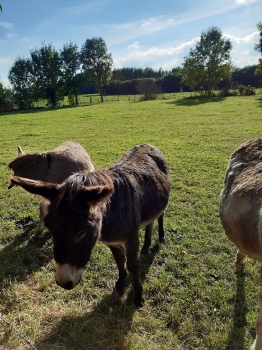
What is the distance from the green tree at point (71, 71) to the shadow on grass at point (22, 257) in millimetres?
44487

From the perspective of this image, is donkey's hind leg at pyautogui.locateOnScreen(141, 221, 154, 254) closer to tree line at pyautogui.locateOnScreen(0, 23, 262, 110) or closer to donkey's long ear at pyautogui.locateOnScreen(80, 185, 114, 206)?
donkey's long ear at pyautogui.locateOnScreen(80, 185, 114, 206)

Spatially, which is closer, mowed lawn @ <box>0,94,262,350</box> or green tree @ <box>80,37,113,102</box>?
mowed lawn @ <box>0,94,262,350</box>

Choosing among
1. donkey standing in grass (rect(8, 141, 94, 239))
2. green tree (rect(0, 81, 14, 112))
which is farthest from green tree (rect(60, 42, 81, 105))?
donkey standing in grass (rect(8, 141, 94, 239))

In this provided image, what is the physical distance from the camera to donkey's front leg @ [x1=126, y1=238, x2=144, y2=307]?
3129 mm

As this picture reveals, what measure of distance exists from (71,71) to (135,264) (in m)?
51.4

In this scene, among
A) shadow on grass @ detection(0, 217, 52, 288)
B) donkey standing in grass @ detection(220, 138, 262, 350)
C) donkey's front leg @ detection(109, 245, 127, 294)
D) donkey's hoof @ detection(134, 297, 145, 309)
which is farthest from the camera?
shadow on grass @ detection(0, 217, 52, 288)

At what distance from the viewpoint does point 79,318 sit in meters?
3.05

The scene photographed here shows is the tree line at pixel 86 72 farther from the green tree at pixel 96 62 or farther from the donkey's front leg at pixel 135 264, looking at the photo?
the donkey's front leg at pixel 135 264

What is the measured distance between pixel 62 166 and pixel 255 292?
3.75 meters

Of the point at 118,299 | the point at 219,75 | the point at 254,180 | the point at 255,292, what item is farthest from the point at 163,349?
the point at 219,75

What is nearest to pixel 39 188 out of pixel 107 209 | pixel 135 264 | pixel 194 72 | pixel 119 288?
pixel 107 209

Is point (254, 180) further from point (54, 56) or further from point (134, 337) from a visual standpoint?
point (54, 56)

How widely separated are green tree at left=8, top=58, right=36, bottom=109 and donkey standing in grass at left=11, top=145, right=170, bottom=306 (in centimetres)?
4619

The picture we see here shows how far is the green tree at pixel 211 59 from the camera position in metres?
41.1
